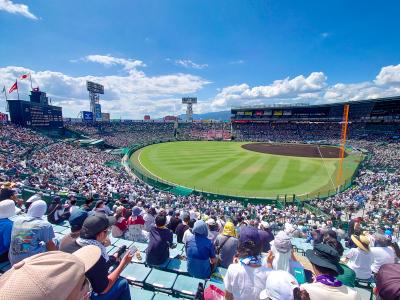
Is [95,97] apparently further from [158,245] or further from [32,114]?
[158,245]

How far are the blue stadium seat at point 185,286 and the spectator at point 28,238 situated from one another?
7.42 ft

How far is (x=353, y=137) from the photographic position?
59812 millimetres

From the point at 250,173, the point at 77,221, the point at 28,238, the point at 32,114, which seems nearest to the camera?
the point at 28,238

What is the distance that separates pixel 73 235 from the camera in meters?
3.88

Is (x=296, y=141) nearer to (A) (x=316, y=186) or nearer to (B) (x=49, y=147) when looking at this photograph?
(A) (x=316, y=186)

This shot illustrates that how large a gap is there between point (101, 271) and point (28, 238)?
6.02 feet

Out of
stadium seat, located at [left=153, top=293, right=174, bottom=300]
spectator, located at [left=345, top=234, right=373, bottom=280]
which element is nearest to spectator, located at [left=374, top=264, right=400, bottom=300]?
stadium seat, located at [left=153, top=293, right=174, bottom=300]

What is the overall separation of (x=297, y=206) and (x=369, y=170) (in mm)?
17606

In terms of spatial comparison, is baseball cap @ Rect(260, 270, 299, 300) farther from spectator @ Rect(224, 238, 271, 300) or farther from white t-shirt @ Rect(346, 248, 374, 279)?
white t-shirt @ Rect(346, 248, 374, 279)

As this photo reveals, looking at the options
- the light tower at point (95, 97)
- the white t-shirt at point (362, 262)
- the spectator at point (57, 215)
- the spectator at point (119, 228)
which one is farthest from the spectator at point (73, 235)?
the light tower at point (95, 97)

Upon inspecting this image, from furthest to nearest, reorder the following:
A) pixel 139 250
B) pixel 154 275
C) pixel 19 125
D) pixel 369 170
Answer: pixel 19 125 < pixel 369 170 < pixel 139 250 < pixel 154 275

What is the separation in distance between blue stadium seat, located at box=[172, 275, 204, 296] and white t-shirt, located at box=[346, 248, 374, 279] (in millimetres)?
3809

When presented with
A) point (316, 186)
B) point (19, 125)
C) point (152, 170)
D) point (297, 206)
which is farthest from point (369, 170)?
point (19, 125)

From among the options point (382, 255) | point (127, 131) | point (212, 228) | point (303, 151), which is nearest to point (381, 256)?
point (382, 255)
